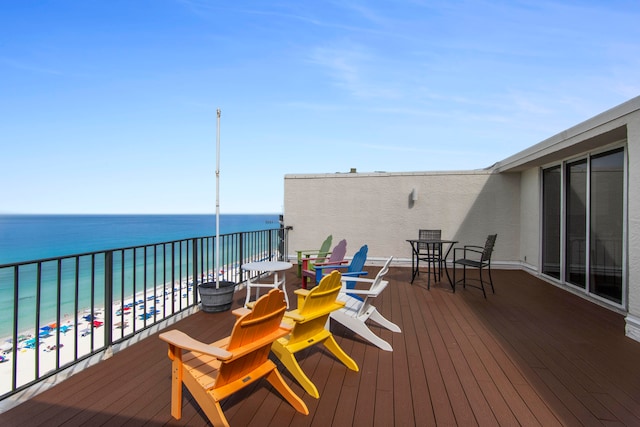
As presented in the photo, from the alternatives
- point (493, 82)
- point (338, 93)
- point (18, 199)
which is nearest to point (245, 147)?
point (338, 93)

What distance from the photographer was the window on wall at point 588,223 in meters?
4.16

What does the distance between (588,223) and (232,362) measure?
507cm

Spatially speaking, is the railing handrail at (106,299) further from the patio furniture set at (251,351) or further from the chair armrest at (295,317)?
the chair armrest at (295,317)

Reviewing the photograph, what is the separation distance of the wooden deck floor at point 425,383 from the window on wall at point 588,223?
3.03ft

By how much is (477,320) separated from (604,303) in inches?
75.9

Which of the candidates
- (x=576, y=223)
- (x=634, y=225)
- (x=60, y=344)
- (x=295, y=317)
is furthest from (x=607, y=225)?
(x=60, y=344)

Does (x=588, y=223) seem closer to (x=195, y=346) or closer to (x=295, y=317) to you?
(x=295, y=317)

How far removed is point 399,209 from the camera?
7.52 meters

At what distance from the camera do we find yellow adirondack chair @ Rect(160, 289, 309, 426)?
64.9 inches

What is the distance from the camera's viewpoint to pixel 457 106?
9516mm

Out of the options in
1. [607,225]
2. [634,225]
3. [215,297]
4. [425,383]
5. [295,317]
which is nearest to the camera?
[295,317]

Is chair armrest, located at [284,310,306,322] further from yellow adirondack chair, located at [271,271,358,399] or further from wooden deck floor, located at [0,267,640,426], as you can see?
wooden deck floor, located at [0,267,640,426]

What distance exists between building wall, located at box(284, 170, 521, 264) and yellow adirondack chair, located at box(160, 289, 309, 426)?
5833mm

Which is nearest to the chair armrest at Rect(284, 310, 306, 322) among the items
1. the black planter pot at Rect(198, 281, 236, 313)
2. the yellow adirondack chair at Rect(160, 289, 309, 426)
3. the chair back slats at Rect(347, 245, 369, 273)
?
the yellow adirondack chair at Rect(160, 289, 309, 426)
